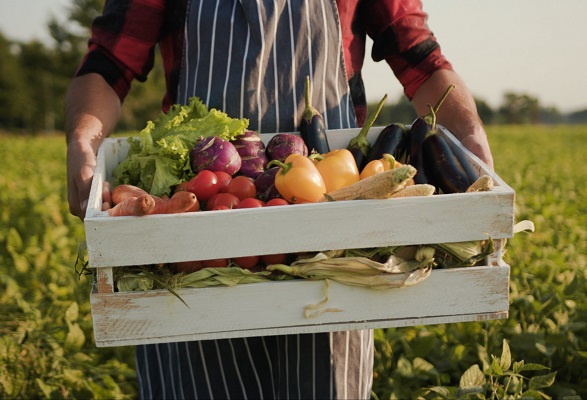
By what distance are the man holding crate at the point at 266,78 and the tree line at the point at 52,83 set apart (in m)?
44.0

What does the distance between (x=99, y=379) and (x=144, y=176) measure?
1.66m

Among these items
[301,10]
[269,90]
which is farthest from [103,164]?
[301,10]

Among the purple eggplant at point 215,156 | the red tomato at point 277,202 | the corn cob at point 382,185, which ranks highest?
the purple eggplant at point 215,156

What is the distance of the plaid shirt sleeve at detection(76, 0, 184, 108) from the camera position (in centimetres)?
239

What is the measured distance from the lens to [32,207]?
5914 mm

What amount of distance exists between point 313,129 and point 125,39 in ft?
2.61

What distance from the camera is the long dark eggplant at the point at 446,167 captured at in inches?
70.0

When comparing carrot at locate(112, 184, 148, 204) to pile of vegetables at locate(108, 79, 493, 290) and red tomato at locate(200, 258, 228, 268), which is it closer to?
pile of vegetables at locate(108, 79, 493, 290)

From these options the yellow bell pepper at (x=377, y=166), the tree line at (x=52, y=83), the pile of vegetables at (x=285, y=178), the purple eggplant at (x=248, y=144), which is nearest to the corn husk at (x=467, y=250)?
the pile of vegetables at (x=285, y=178)

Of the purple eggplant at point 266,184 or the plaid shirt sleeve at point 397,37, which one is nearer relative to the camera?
the purple eggplant at point 266,184

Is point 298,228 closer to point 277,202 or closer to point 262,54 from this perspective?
point 277,202

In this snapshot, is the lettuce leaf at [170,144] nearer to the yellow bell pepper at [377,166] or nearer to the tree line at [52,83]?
the yellow bell pepper at [377,166]

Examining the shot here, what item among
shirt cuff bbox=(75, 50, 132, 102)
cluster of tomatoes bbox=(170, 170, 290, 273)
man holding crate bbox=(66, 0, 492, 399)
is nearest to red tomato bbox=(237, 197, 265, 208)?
cluster of tomatoes bbox=(170, 170, 290, 273)

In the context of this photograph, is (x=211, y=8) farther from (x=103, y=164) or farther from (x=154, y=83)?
(x=154, y=83)
